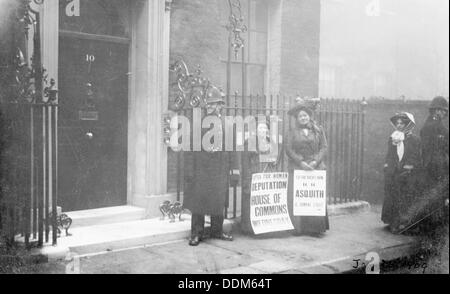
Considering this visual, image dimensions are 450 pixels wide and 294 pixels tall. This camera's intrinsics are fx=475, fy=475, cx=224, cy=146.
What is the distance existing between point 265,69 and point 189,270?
559 cm

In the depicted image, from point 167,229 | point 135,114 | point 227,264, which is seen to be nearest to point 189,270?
point 227,264

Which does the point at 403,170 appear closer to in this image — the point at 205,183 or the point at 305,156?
the point at 305,156

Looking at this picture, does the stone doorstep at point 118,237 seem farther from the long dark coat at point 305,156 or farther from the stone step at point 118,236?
the long dark coat at point 305,156

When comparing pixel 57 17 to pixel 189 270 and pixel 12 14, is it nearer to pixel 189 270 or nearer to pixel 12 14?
pixel 12 14

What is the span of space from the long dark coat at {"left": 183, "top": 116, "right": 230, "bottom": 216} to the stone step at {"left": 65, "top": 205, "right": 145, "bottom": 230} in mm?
1074

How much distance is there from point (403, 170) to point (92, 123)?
4967mm

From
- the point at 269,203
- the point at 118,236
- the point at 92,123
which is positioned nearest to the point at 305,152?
the point at 269,203

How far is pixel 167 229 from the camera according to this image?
6684mm

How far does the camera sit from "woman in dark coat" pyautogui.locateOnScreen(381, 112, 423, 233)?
765 cm

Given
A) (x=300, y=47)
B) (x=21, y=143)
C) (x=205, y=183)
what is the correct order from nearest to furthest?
(x=21, y=143)
(x=205, y=183)
(x=300, y=47)

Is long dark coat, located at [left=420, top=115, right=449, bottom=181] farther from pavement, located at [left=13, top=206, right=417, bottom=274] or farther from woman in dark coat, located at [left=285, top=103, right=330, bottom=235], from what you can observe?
woman in dark coat, located at [left=285, top=103, right=330, bottom=235]

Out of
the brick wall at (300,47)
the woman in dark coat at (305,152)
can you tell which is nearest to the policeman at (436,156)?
the woman in dark coat at (305,152)

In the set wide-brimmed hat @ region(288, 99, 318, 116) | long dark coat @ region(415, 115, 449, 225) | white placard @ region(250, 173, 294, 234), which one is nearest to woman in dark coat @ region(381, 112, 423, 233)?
long dark coat @ region(415, 115, 449, 225)

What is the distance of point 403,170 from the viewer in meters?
7.70
